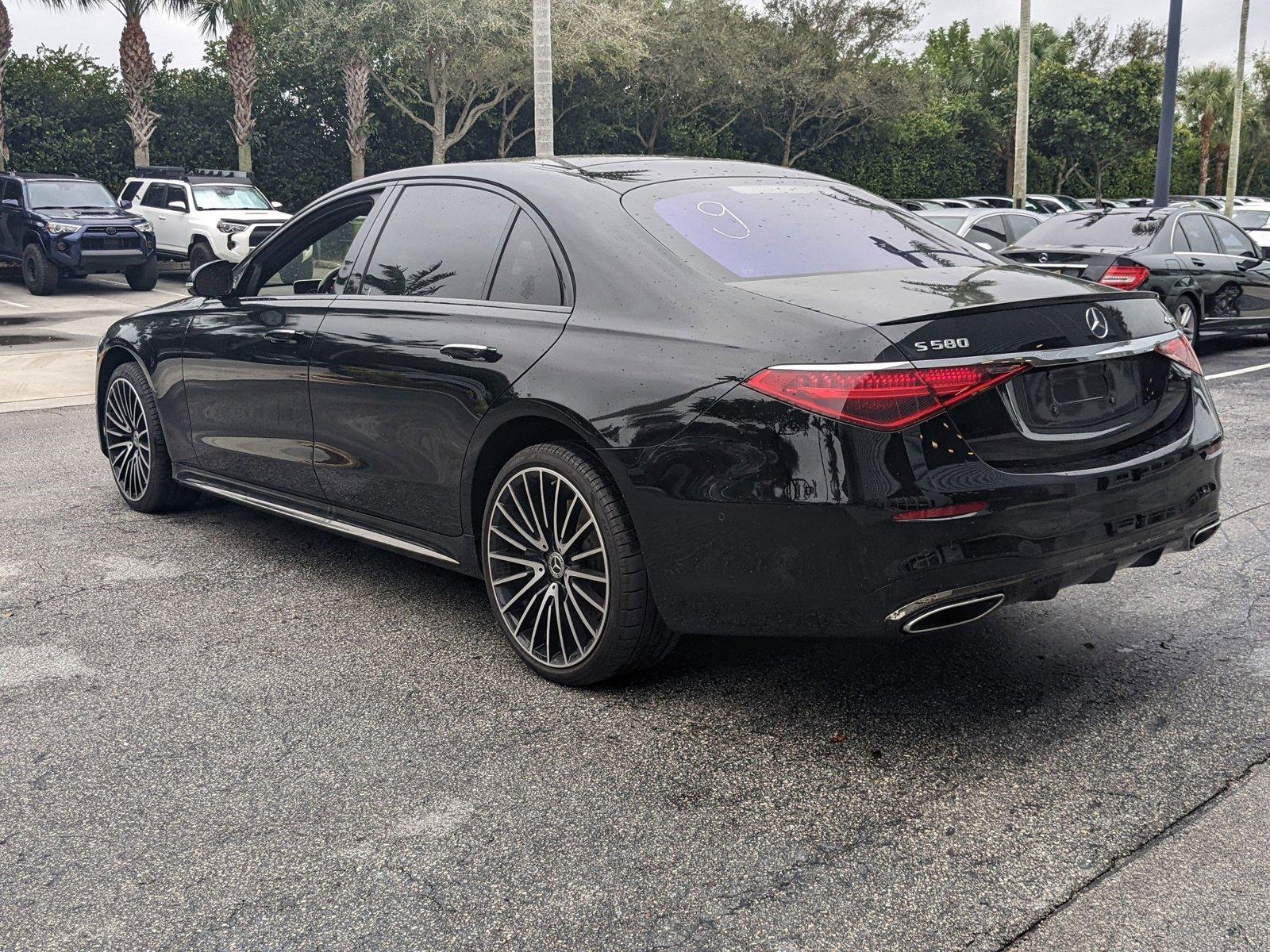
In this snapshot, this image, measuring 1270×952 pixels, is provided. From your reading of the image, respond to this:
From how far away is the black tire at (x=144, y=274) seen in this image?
22.0 metres

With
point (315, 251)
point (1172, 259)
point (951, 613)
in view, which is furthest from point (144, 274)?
point (951, 613)

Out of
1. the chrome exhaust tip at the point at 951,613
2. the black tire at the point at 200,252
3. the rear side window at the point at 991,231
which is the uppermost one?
the rear side window at the point at 991,231

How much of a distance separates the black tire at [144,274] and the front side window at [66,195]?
3.72ft

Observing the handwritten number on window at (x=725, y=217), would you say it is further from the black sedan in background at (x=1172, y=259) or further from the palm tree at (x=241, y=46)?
the palm tree at (x=241, y=46)

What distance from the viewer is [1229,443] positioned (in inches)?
328

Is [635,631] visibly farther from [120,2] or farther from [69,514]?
[120,2]

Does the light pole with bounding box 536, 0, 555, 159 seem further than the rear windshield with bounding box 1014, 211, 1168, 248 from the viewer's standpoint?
Yes

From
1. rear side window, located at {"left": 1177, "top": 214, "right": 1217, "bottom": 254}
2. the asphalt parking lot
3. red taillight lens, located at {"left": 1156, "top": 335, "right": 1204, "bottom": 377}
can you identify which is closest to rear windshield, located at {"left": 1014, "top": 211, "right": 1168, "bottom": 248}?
rear side window, located at {"left": 1177, "top": 214, "right": 1217, "bottom": 254}

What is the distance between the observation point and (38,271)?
2112 cm

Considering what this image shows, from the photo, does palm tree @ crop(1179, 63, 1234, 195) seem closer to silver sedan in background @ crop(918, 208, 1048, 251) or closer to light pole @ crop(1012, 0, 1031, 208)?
light pole @ crop(1012, 0, 1031, 208)

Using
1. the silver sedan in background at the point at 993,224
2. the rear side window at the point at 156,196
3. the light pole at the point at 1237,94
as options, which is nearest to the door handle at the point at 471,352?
the silver sedan in background at the point at 993,224

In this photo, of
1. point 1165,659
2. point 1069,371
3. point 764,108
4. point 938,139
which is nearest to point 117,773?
point 1069,371

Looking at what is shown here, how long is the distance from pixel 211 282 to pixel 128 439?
4.24 ft

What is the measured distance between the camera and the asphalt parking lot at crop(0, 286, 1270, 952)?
9.07 feet
